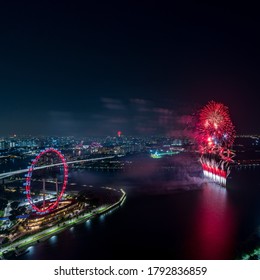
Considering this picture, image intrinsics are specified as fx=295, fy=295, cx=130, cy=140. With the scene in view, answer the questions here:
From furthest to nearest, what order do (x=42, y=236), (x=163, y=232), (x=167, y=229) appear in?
(x=167, y=229)
(x=163, y=232)
(x=42, y=236)

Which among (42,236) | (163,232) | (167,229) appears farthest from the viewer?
(167,229)

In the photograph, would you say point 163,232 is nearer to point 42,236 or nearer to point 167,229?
point 167,229

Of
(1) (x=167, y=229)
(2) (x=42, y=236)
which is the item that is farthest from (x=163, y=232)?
(2) (x=42, y=236)

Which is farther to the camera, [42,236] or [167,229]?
[167,229]

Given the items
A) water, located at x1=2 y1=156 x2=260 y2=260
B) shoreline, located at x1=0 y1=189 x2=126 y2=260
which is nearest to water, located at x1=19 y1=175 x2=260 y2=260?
water, located at x1=2 y1=156 x2=260 y2=260

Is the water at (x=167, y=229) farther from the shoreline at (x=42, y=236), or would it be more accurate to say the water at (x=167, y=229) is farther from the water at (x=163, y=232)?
the shoreline at (x=42, y=236)

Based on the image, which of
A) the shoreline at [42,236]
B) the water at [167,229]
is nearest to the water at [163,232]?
the water at [167,229]

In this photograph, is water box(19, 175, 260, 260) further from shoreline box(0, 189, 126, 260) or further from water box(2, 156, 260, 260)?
shoreline box(0, 189, 126, 260)
